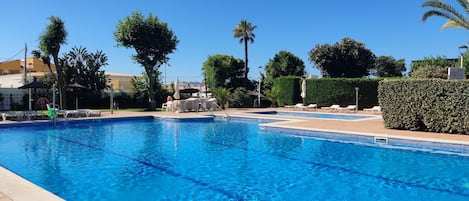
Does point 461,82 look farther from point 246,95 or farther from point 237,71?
point 237,71

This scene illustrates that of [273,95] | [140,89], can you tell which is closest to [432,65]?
[273,95]

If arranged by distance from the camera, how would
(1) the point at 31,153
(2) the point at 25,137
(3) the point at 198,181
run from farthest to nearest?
1. (2) the point at 25,137
2. (1) the point at 31,153
3. (3) the point at 198,181

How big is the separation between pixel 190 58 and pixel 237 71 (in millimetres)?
4720

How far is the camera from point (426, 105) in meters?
12.5

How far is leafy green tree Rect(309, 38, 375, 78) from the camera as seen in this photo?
36.6 meters

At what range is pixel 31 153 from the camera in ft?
33.3

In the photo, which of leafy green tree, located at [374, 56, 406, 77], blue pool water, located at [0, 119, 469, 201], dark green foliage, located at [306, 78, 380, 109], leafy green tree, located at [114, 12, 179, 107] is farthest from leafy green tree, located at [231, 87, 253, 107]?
leafy green tree, located at [374, 56, 406, 77]

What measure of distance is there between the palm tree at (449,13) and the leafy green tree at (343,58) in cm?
2089

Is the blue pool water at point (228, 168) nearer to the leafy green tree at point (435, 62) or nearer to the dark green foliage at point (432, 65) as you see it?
the dark green foliage at point (432, 65)

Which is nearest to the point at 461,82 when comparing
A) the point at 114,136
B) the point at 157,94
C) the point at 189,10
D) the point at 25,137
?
the point at 114,136

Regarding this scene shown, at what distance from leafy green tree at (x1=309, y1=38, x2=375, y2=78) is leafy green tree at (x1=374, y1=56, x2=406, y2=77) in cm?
1910

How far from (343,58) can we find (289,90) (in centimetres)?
1081

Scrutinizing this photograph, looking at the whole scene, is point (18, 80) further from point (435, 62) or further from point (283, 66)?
point (435, 62)

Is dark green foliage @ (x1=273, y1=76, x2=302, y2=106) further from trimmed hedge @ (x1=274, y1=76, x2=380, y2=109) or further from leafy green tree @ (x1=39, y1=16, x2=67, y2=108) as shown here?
leafy green tree @ (x1=39, y1=16, x2=67, y2=108)
